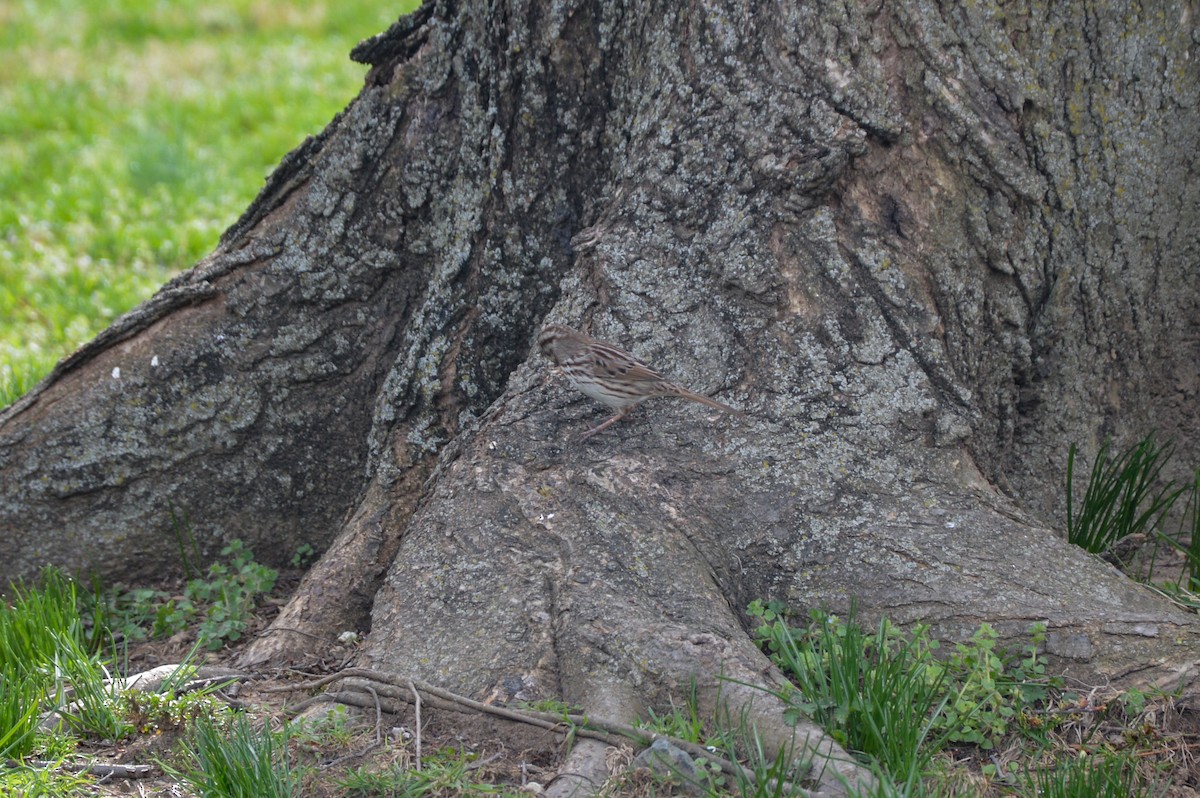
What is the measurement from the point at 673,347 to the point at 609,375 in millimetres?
347

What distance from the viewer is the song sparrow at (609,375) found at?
12.7 feet

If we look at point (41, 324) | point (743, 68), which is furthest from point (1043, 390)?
point (41, 324)

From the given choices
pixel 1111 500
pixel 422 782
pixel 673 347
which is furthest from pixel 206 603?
pixel 1111 500

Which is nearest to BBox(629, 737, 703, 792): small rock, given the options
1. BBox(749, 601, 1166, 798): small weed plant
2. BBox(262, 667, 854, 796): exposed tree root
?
BBox(262, 667, 854, 796): exposed tree root

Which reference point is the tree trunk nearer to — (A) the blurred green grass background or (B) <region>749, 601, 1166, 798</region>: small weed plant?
(B) <region>749, 601, 1166, 798</region>: small weed plant

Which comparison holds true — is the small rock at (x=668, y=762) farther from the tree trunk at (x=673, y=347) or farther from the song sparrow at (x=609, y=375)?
the song sparrow at (x=609, y=375)

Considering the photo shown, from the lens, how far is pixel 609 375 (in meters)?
3.85

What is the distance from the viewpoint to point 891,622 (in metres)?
3.62

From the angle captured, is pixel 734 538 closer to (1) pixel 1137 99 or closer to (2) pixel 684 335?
(2) pixel 684 335

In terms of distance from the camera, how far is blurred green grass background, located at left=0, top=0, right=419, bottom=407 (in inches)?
302

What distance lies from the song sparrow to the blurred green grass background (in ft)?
10.8

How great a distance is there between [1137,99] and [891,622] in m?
2.10

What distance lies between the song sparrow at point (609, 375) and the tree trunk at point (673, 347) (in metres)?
0.08

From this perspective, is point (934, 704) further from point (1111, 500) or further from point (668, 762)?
point (1111, 500)
